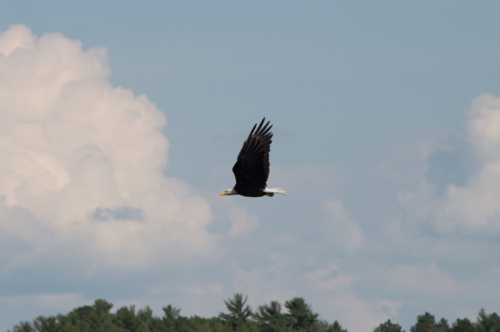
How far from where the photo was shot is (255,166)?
3569 centimetres

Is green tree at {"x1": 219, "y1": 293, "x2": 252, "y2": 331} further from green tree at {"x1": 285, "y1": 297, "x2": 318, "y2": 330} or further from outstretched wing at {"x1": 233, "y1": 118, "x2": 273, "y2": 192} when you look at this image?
outstretched wing at {"x1": 233, "y1": 118, "x2": 273, "y2": 192}

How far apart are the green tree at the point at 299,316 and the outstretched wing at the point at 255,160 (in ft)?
250

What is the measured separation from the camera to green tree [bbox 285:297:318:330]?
11038cm

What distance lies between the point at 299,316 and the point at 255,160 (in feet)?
255

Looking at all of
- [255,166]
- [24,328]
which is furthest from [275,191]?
[24,328]

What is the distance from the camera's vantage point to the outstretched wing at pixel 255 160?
35.1m

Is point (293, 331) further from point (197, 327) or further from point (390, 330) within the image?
point (390, 330)

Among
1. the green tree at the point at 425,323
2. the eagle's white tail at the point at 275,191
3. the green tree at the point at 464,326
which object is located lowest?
the eagle's white tail at the point at 275,191

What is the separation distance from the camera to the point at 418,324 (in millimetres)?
149500

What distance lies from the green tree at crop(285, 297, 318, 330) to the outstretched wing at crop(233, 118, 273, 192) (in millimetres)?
76123

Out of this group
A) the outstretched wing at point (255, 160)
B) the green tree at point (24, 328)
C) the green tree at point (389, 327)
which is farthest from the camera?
the green tree at point (389, 327)

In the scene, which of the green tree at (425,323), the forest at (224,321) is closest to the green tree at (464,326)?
the forest at (224,321)

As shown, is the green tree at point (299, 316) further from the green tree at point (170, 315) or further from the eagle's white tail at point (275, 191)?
the eagle's white tail at point (275, 191)

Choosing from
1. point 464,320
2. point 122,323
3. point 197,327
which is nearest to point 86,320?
point 122,323
